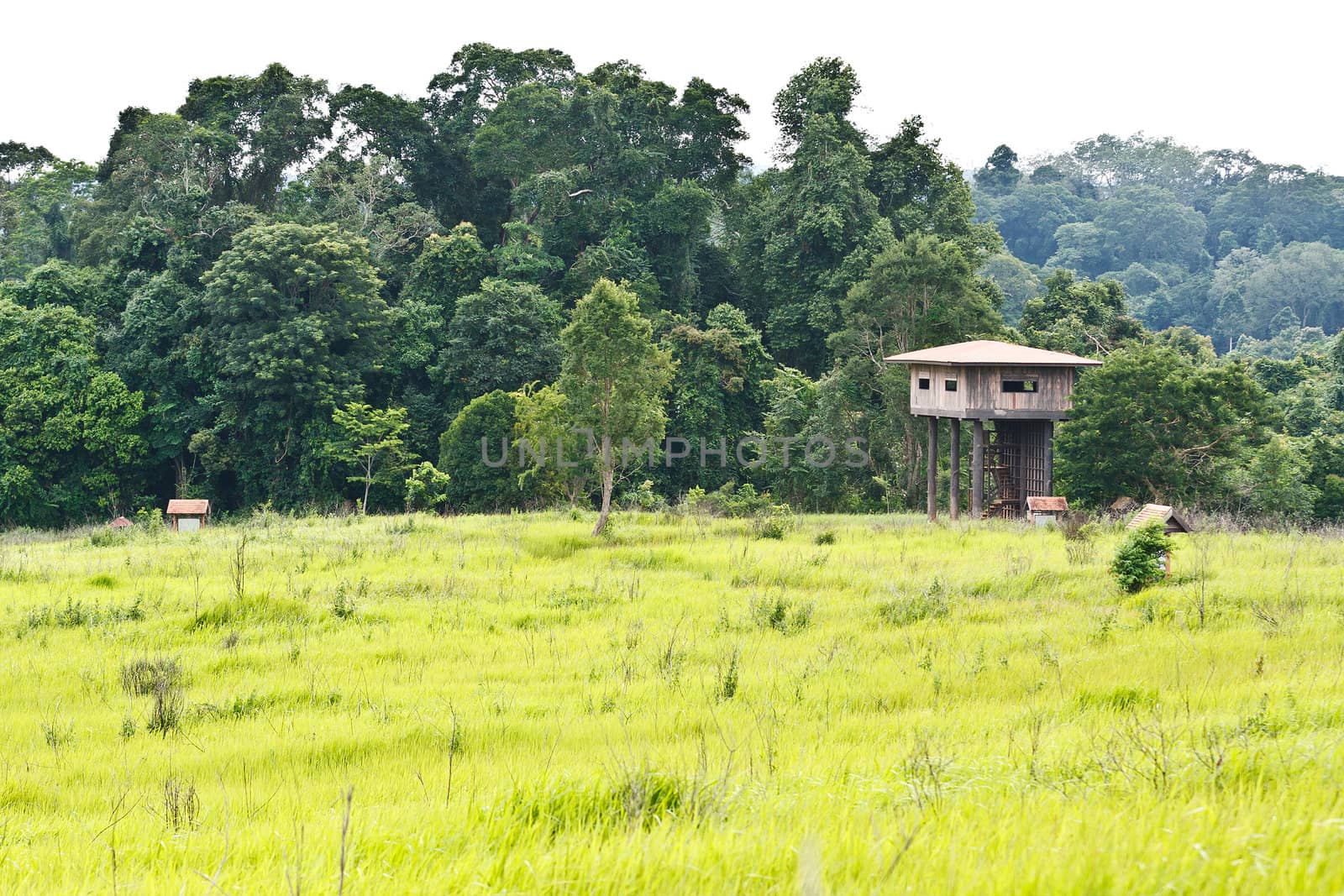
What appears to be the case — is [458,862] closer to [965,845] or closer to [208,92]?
[965,845]

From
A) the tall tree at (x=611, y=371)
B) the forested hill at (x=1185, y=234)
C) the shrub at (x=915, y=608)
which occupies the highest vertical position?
the forested hill at (x=1185, y=234)

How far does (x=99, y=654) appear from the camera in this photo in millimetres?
11617

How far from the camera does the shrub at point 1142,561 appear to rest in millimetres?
14055

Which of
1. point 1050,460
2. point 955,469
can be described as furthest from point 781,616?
point 1050,460

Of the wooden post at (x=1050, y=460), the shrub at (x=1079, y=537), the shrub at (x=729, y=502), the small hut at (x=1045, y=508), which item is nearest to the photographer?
the shrub at (x=1079, y=537)

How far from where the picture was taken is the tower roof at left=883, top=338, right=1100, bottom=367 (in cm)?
2588

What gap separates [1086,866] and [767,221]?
1688 inches

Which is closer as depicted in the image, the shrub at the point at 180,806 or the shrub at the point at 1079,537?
the shrub at the point at 180,806

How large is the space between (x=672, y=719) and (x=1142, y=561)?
27.4 ft

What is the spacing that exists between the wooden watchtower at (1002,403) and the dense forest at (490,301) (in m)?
0.79

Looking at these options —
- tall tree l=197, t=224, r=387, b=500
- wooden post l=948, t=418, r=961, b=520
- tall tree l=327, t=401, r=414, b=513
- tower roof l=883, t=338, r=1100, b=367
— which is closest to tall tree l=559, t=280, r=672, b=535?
tower roof l=883, t=338, r=1100, b=367

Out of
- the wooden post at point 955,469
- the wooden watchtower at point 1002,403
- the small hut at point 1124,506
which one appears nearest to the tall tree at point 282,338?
the wooden watchtower at point 1002,403

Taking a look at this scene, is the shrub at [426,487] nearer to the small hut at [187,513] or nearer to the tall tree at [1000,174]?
the small hut at [187,513]

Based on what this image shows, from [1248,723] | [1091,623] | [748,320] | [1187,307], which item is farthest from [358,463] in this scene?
[1187,307]
